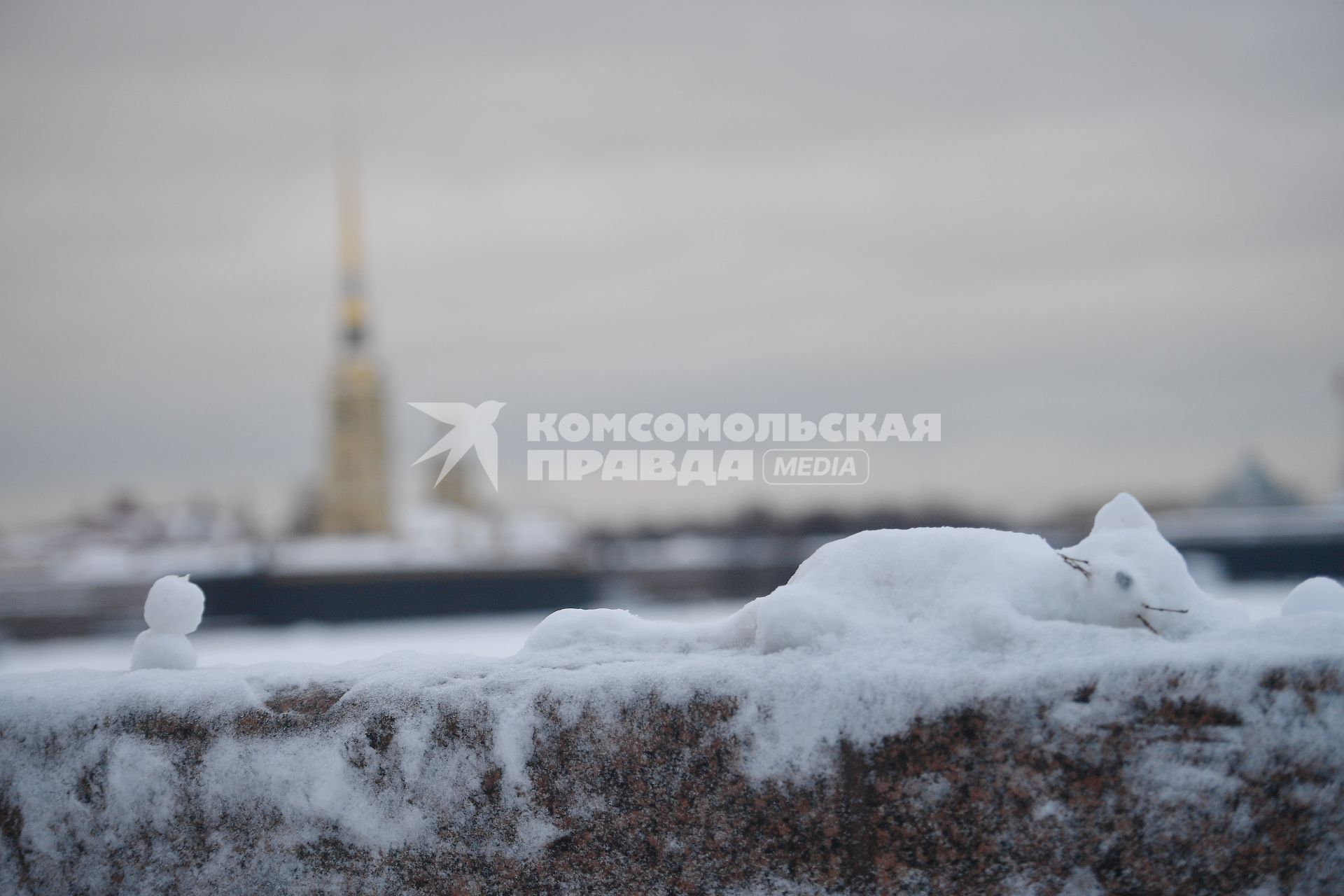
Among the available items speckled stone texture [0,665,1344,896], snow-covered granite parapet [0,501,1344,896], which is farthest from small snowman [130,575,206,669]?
speckled stone texture [0,665,1344,896]

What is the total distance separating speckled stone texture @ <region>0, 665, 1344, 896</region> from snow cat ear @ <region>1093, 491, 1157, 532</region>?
51cm

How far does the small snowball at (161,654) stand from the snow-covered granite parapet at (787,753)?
0.72ft

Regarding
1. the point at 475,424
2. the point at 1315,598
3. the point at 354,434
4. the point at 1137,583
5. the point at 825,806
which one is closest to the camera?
the point at 825,806

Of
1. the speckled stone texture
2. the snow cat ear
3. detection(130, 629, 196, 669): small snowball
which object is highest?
the snow cat ear

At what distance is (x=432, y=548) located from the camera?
33.7 metres

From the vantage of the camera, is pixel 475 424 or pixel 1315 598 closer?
pixel 1315 598

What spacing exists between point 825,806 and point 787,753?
0.11 meters

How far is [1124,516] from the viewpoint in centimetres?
232

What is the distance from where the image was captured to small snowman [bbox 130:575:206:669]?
254 cm

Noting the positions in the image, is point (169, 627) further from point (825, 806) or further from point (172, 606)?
point (825, 806)

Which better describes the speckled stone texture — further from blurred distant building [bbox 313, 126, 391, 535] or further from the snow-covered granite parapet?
blurred distant building [bbox 313, 126, 391, 535]

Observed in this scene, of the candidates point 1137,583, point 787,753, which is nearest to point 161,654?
point 787,753

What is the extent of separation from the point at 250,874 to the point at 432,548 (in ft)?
106

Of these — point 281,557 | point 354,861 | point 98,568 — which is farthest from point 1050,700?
point 98,568
